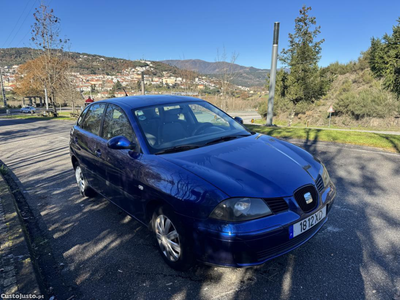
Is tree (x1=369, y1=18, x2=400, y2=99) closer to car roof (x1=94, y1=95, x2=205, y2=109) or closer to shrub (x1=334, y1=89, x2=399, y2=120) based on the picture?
car roof (x1=94, y1=95, x2=205, y2=109)

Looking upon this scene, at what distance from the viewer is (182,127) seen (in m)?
3.36

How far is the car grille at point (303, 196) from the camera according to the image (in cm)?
228

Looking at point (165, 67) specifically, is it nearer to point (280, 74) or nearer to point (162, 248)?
point (280, 74)

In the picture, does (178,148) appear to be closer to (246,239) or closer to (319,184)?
(246,239)

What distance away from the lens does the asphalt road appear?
229 centimetres

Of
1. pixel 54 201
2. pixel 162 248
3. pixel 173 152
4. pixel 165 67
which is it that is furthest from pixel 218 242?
pixel 165 67

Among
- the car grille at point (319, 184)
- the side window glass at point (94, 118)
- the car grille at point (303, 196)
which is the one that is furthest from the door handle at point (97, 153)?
the car grille at point (319, 184)

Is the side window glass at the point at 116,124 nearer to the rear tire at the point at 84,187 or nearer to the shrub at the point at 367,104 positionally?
the rear tire at the point at 84,187

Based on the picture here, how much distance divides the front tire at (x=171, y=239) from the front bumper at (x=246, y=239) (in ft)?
0.53

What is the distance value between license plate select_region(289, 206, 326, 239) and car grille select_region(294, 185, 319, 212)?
0.27 ft

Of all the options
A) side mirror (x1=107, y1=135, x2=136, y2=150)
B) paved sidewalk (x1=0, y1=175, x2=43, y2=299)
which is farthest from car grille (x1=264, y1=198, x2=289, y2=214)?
paved sidewalk (x1=0, y1=175, x2=43, y2=299)

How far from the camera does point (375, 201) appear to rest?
12.8 ft

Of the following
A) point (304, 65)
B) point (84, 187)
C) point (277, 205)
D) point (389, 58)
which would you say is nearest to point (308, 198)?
point (277, 205)

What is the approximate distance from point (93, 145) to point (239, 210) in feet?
8.75
